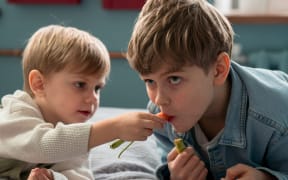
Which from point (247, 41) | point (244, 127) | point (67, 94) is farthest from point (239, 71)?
point (247, 41)

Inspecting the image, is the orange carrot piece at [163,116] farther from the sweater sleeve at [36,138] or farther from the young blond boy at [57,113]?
the sweater sleeve at [36,138]

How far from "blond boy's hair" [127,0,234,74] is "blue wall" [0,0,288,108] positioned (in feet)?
4.07

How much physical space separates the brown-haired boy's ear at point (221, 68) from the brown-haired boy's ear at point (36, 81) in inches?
16.0

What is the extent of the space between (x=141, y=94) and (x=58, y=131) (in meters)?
1.37

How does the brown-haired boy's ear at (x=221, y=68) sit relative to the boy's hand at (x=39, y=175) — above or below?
above

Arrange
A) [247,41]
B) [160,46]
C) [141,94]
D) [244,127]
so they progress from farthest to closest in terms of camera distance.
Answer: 1. [141,94]
2. [247,41]
3. [244,127]
4. [160,46]

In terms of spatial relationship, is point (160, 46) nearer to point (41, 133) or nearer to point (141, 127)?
point (141, 127)

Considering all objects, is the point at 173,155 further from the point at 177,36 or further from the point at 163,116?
the point at 177,36

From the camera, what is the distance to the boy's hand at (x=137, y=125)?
91 centimetres

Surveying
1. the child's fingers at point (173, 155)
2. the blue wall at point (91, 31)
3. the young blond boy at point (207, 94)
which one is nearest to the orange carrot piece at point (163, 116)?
the young blond boy at point (207, 94)

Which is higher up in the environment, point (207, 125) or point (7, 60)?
point (207, 125)

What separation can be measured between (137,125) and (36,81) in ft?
1.07

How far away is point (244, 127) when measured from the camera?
1012mm

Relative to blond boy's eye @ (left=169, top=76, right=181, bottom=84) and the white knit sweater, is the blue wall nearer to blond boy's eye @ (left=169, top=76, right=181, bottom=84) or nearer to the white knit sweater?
the white knit sweater
